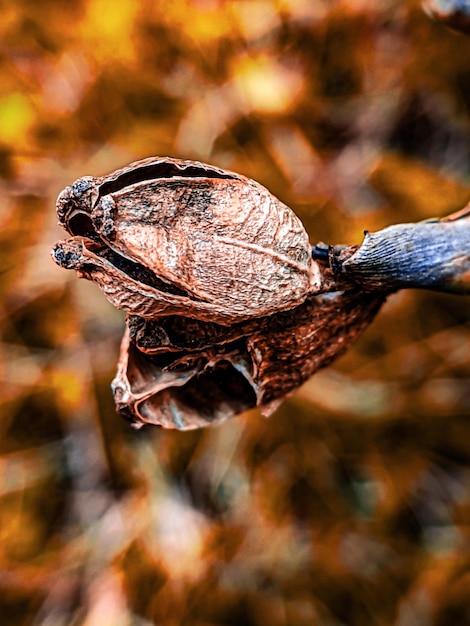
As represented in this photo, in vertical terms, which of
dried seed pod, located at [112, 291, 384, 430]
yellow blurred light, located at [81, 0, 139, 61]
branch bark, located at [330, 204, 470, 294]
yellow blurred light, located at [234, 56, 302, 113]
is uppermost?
yellow blurred light, located at [81, 0, 139, 61]

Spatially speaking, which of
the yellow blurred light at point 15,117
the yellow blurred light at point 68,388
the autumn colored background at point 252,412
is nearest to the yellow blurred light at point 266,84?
the autumn colored background at point 252,412

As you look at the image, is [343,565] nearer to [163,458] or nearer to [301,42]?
[163,458]

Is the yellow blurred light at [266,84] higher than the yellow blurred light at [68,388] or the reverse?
higher

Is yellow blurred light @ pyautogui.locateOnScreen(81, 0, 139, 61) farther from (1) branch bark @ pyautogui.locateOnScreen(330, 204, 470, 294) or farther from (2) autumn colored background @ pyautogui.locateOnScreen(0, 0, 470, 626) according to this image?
(1) branch bark @ pyautogui.locateOnScreen(330, 204, 470, 294)

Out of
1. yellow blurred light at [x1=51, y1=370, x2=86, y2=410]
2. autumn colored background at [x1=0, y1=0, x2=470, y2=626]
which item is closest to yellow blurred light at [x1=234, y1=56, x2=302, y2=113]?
autumn colored background at [x1=0, y1=0, x2=470, y2=626]

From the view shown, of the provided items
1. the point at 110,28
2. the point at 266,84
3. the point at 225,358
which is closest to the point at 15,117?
the point at 110,28

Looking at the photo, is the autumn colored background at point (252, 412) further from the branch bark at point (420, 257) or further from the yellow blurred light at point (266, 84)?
the branch bark at point (420, 257)

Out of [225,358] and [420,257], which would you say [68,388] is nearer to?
[225,358]
